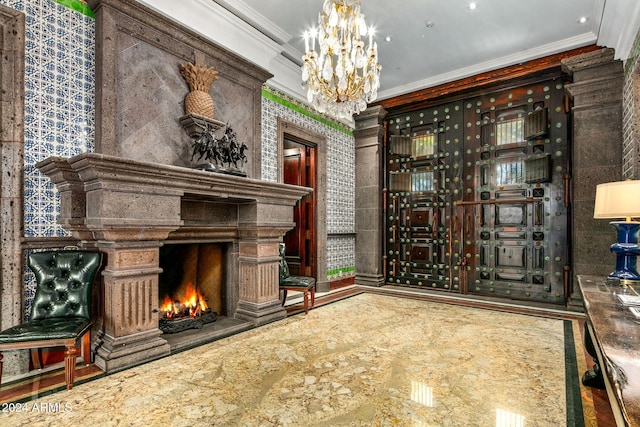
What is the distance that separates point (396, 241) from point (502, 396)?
447 cm

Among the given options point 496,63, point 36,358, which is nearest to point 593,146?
point 496,63

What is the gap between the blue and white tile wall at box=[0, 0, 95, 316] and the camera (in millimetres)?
2770

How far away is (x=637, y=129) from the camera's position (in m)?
3.69

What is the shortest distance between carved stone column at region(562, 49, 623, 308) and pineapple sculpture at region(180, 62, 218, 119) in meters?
4.97

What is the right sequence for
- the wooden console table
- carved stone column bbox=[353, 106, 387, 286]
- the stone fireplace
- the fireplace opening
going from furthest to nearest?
carved stone column bbox=[353, 106, 387, 286], the fireplace opening, the stone fireplace, the wooden console table

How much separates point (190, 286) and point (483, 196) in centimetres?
490

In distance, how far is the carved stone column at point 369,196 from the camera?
6750 millimetres

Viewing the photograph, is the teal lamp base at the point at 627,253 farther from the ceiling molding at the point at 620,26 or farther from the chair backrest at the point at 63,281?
the chair backrest at the point at 63,281

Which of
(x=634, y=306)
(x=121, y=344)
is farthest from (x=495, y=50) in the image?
(x=121, y=344)

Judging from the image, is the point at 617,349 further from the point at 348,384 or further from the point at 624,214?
the point at 624,214

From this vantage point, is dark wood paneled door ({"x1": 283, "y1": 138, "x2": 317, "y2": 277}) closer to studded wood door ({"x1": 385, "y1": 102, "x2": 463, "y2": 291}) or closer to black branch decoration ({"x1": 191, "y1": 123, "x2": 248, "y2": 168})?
studded wood door ({"x1": 385, "y1": 102, "x2": 463, "y2": 291})

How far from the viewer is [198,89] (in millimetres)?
3822

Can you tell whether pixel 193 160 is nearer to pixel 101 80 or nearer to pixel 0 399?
pixel 101 80

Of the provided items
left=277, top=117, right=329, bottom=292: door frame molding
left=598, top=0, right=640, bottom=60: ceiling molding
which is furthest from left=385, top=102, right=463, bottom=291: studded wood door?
left=598, top=0, right=640, bottom=60: ceiling molding
